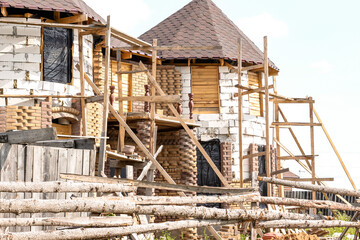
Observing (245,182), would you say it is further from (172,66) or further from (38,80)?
(38,80)

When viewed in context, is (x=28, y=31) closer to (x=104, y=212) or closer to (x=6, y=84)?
(x=6, y=84)

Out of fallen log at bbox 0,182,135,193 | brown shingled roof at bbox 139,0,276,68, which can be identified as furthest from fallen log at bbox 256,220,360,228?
brown shingled roof at bbox 139,0,276,68

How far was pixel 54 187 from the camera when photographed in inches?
283

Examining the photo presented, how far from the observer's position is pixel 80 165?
10.6 metres

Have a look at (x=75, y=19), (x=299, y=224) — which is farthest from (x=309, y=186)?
(x=75, y=19)

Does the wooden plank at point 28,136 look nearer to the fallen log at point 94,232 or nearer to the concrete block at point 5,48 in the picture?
the fallen log at point 94,232

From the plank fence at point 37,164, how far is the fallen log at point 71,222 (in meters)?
2.39

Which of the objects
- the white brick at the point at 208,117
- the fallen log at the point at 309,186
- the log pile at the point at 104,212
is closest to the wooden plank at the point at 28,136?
the log pile at the point at 104,212

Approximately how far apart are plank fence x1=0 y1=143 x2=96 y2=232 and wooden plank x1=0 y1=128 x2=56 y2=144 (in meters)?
0.12

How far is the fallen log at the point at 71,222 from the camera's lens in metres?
6.46

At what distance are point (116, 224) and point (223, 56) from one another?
15320mm

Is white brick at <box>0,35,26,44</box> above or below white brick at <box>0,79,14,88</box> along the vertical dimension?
above

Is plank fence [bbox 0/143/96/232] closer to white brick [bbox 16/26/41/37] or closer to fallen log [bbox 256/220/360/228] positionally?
fallen log [bbox 256/220/360/228]

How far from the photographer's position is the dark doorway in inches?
850
